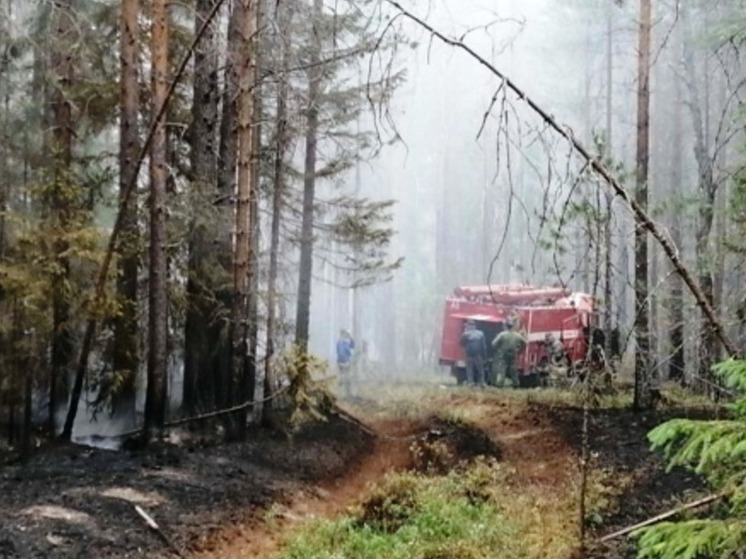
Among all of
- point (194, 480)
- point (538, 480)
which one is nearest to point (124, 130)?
point (194, 480)

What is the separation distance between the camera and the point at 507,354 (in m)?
21.6

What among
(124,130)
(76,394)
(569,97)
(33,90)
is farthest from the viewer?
(569,97)

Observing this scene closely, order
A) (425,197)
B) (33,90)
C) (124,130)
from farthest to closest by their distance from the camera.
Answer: (425,197)
(33,90)
(124,130)

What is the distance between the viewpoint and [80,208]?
1107cm

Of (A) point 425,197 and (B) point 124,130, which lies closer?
(B) point 124,130

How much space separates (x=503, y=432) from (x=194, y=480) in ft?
23.7

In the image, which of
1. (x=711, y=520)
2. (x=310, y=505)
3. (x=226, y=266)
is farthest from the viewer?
(x=226, y=266)

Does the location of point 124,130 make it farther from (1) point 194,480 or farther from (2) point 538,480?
(2) point 538,480

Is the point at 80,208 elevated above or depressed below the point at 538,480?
above

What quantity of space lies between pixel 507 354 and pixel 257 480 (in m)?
12.5

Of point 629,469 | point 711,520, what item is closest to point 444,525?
point 629,469

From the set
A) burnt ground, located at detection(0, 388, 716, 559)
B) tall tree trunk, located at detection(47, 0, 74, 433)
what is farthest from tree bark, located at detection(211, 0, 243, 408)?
tall tree trunk, located at detection(47, 0, 74, 433)

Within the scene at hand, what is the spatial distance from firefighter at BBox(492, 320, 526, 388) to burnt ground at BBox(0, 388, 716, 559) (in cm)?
555

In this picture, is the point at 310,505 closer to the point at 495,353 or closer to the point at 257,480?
the point at 257,480
